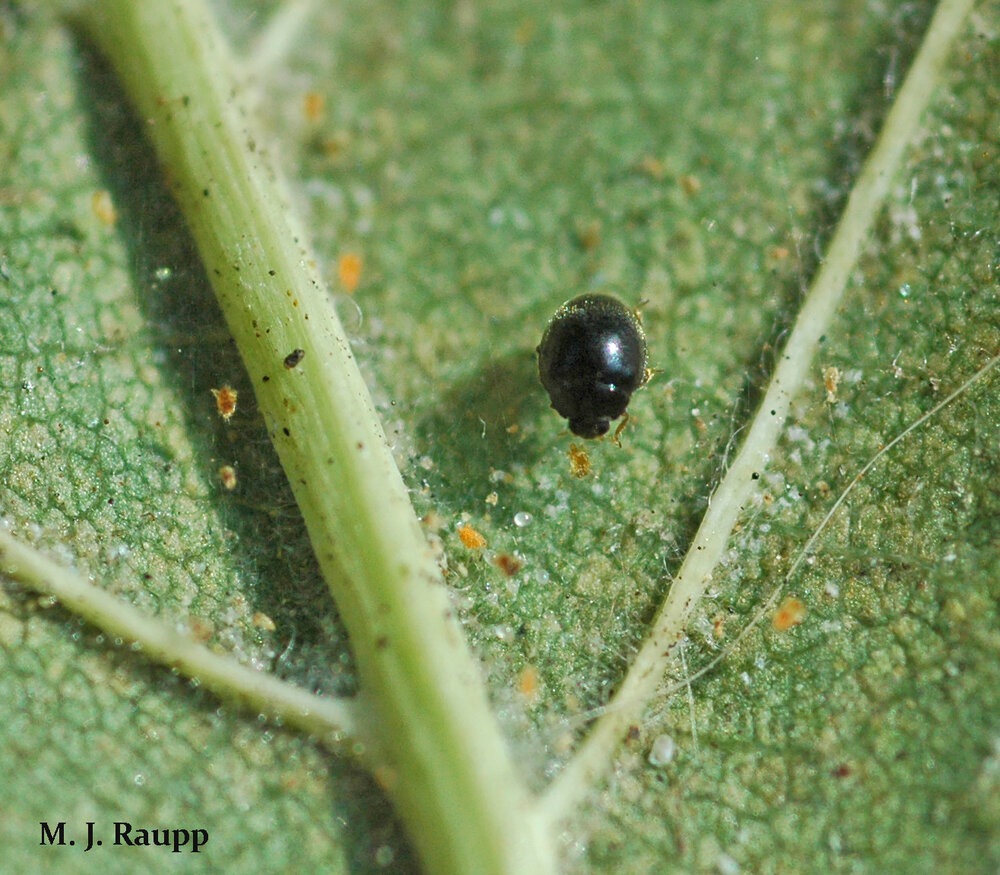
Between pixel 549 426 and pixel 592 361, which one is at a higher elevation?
pixel 592 361

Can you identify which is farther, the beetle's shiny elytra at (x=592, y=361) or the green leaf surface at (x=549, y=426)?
the beetle's shiny elytra at (x=592, y=361)

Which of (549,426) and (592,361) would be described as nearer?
(592,361)

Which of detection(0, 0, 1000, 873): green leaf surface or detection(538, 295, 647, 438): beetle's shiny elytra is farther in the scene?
detection(538, 295, 647, 438): beetle's shiny elytra

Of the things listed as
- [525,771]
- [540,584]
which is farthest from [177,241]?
[525,771]

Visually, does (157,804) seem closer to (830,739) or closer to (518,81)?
(830,739)
